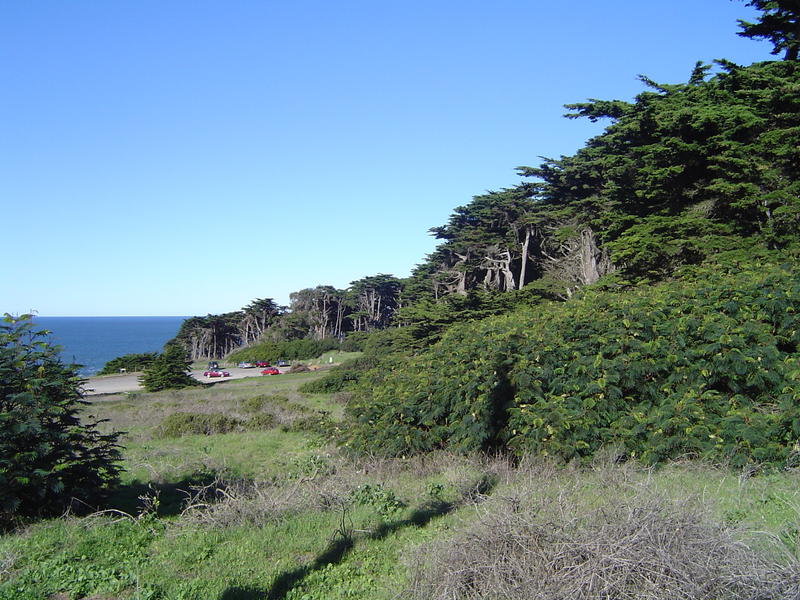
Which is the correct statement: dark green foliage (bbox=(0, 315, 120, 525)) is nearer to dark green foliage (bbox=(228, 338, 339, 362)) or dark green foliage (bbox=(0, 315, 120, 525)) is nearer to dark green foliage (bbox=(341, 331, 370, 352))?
dark green foliage (bbox=(341, 331, 370, 352))

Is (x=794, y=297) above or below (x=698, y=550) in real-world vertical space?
above

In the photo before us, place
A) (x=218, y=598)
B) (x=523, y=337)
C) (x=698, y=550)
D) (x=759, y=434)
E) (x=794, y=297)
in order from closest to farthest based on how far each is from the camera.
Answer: (x=698, y=550) → (x=218, y=598) → (x=759, y=434) → (x=794, y=297) → (x=523, y=337)

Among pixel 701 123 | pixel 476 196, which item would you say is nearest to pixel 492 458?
pixel 701 123

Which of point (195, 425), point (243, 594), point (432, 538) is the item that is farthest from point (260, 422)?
point (243, 594)

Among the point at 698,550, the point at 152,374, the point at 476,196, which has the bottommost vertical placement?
the point at 152,374

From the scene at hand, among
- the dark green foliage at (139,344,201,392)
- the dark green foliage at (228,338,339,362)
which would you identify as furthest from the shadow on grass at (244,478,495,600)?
the dark green foliage at (228,338,339,362)

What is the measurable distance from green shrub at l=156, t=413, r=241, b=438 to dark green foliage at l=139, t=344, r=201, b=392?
834 inches

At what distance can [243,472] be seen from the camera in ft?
33.9

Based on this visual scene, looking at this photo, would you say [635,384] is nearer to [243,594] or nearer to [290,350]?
[243,594]

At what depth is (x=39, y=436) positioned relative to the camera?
6.22 m

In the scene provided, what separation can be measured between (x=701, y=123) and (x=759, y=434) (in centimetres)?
1173

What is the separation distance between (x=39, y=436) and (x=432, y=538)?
4359mm

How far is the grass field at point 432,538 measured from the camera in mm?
3422

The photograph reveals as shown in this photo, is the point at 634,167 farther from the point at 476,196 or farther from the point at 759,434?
the point at 476,196
